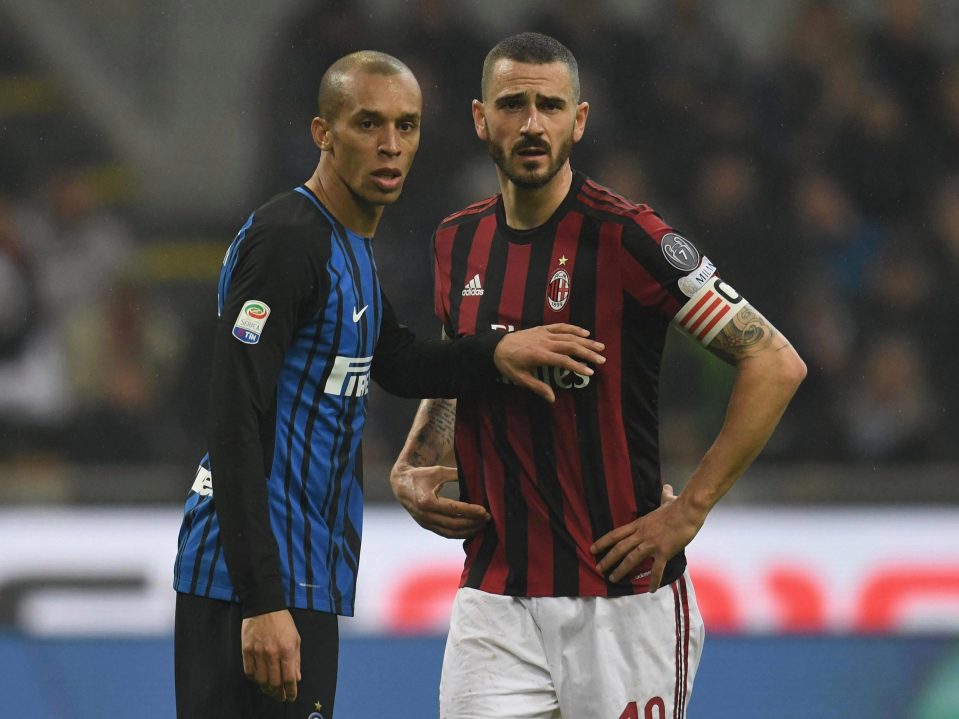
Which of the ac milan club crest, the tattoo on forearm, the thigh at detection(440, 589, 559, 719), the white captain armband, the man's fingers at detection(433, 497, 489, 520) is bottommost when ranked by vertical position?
the thigh at detection(440, 589, 559, 719)

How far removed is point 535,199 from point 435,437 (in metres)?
0.64

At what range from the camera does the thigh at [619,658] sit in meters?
3.00

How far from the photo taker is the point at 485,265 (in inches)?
125

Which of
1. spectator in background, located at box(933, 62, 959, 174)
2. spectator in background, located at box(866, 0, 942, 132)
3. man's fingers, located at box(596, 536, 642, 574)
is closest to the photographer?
man's fingers, located at box(596, 536, 642, 574)

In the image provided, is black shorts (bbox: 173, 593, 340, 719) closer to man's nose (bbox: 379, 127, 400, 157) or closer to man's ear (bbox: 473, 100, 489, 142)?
man's nose (bbox: 379, 127, 400, 157)

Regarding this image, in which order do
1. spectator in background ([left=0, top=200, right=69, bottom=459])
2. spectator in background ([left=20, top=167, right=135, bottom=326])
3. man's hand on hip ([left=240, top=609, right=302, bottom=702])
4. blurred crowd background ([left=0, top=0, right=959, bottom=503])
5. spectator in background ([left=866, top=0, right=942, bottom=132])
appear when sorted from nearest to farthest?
man's hand on hip ([left=240, top=609, right=302, bottom=702]) < blurred crowd background ([left=0, top=0, right=959, bottom=503]) < spectator in background ([left=0, top=200, right=69, bottom=459]) < spectator in background ([left=20, top=167, right=135, bottom=326]) < spectator in background ([left=866, top=0, right=942, bottom=132])

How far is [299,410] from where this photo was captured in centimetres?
283

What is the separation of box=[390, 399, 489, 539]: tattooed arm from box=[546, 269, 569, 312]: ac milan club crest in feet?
1.45

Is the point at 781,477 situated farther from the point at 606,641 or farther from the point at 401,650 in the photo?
the point at 606,641

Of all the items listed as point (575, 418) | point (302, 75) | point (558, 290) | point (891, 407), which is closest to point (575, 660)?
point (575, 418)

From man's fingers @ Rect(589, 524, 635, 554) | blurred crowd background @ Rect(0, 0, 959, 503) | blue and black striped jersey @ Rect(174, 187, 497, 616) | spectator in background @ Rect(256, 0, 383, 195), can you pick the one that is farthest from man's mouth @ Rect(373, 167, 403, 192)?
spectator in background @ Rect(256, 0, 383, 195)

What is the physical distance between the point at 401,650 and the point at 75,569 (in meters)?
1.24

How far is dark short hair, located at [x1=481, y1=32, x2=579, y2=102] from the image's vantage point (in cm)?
306

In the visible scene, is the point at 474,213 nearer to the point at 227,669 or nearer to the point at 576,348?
the point at 576,348
